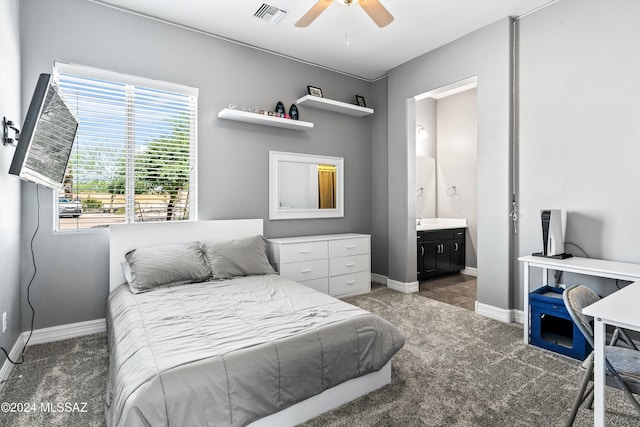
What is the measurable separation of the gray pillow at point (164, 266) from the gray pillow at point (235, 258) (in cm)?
9

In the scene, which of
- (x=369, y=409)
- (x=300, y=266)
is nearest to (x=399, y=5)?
(x=300, y=266)

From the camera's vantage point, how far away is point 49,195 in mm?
2895

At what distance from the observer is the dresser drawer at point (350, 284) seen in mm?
4129

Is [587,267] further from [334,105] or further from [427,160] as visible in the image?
[427,160]

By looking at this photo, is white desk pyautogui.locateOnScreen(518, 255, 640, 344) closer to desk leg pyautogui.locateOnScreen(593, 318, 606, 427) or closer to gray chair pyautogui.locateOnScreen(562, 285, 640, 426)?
gray chair pyautogui.locateOnScreen(562, 285, 640, 426)

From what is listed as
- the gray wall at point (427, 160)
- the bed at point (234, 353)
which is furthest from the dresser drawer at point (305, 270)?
the gray wall at point (427, 160)

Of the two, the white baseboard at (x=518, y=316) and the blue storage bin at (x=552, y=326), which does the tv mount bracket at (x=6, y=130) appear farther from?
the white baseboard at (x=518, y=316)

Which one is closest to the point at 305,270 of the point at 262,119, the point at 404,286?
the point at 404,286

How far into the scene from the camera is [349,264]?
168 inches

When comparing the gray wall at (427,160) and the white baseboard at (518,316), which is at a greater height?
the gray wall at (427,160)

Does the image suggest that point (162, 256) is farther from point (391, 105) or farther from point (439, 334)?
point (391, 105)

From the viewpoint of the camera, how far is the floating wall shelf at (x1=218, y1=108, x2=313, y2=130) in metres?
3.58

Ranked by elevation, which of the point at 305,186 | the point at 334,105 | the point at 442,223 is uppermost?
the point at 334,105

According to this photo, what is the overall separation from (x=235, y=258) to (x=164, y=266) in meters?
0.62
